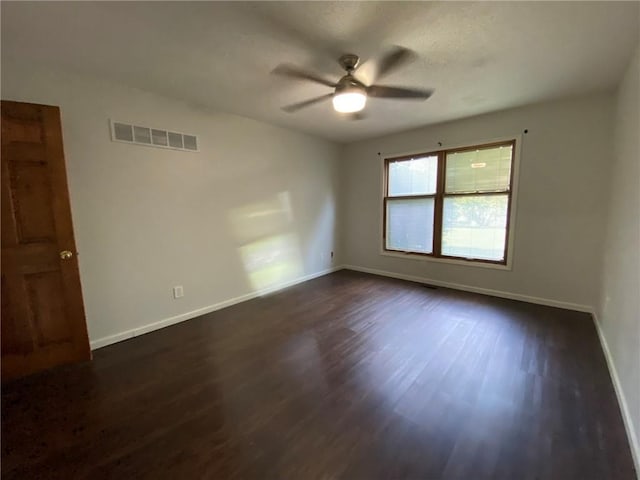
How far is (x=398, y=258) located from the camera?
189 inches

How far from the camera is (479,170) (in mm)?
3861

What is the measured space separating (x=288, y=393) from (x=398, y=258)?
3.40m

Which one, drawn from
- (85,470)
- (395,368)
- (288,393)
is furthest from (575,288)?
(85,470)

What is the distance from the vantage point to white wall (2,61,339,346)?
2.44 m

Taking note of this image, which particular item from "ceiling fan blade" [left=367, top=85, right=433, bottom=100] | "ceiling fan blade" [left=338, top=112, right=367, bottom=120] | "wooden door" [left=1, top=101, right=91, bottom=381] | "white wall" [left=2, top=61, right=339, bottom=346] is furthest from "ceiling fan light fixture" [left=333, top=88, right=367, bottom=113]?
"wooden door" [left=1, top=101, right=91, bottom=381]

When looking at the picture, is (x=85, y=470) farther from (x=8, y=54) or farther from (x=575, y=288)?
(x=575, y=288)

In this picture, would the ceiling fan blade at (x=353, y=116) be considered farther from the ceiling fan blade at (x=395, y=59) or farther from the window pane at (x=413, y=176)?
the window pane at (x=413, y=176)

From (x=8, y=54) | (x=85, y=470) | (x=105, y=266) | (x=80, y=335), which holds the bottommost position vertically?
(x=85, y=470)

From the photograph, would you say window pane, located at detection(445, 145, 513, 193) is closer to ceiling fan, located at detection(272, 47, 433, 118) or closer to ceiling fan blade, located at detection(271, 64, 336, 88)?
ceiling fan, located at detection(272, 47, 433, 118)

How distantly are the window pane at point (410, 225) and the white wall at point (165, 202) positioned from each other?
1.74 metres

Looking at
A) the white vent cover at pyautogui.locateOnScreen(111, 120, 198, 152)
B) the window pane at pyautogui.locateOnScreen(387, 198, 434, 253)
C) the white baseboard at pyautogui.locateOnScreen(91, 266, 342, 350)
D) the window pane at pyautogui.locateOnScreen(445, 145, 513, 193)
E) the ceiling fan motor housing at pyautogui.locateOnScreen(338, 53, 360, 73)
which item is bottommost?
the white baseboard at pyautogui.locateOnScreen(91, 266, 342, 350)

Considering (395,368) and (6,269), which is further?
(395,368)

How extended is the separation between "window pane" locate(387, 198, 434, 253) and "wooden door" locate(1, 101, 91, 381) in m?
4.32

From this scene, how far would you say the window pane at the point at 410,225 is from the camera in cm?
446
